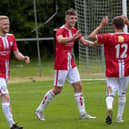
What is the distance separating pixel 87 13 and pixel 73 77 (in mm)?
12122

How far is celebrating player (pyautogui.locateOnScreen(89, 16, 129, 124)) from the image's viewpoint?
393 inches

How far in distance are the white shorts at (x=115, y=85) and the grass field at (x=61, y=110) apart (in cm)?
58

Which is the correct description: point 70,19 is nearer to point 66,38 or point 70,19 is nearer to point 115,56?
point 66,38

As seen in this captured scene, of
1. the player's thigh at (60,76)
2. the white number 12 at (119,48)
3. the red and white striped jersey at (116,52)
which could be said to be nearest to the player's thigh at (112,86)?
the red and white striped jersey at (116,52)

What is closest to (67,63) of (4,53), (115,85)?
(115,85)

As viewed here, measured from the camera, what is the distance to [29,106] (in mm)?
13633

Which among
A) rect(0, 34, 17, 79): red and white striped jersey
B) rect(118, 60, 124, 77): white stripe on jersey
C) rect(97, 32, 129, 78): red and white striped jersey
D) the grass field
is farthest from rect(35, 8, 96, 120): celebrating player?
rect(0, 34, 17, 79): red and white striped jersey

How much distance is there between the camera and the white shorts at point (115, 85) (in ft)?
33.3

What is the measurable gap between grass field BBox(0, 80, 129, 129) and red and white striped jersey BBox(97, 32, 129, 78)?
947 mm

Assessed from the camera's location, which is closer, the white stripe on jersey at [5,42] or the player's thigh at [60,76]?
the white stripe on jersey at [5,42]

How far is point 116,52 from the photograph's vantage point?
33.1ft

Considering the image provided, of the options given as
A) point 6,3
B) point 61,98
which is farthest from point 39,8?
point 61,98

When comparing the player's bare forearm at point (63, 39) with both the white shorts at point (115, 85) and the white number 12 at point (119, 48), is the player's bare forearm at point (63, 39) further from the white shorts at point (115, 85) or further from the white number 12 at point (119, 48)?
the white shorts at point (115, 85)

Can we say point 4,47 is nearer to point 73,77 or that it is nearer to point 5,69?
point 5,69
